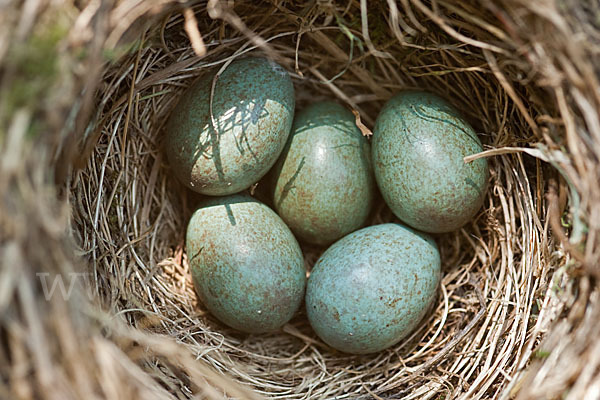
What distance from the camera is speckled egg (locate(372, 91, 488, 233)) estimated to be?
169 cm

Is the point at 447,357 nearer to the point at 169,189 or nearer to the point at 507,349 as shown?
the point at 507,349

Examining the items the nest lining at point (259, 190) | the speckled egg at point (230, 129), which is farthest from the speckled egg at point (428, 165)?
the speckled egg at point (230, 129)

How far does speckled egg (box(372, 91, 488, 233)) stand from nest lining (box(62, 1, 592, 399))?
0.10 metres

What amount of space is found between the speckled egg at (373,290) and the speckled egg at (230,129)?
407 mm

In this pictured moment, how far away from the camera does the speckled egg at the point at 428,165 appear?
1.69m

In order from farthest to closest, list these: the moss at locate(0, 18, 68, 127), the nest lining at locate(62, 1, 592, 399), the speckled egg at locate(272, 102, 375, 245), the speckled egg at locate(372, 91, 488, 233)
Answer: the speckled egg at locate(272, 102, 375, 245) < the speckled egg at locate(372, 91, 488, 233) < the nest lining at locate(62, 1, 592, 399) < the moss at locate(0, 18, 68, 127)

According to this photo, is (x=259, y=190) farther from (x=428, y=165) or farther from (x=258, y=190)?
(x=428, y=165)

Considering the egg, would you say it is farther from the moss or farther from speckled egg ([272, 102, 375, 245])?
the moss

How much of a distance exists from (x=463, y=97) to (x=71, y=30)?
121cm

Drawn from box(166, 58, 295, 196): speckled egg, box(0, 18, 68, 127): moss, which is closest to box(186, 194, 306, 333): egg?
box(166, 58, 295, 196): speckled egg

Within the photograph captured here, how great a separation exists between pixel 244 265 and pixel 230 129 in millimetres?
414

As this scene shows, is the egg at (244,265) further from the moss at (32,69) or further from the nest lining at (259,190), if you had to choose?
the moss at (32,69)

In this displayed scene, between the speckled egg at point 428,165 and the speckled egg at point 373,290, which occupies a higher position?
the speckled egg at point 428,165

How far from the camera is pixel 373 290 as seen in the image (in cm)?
166
